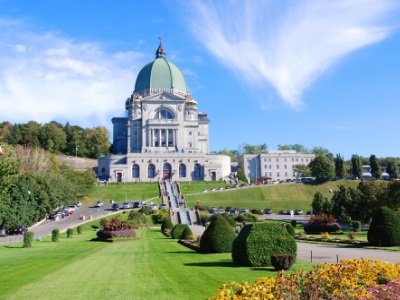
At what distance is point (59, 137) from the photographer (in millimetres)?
130500

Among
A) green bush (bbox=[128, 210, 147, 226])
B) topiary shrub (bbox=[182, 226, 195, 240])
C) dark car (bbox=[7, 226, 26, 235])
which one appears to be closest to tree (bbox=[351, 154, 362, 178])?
green bush (bbox=[128, 210, 147, 226])

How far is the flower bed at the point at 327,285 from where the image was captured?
897 centimetres

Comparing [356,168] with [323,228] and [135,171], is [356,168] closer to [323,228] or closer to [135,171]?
[135,171]

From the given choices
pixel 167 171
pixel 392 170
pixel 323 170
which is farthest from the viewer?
pixel 392 170

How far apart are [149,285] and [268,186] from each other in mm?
85895

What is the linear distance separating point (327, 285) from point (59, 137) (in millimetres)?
127074

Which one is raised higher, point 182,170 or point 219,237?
point 182,170

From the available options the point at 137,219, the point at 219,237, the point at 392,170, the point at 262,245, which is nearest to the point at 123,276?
the point at 262,245

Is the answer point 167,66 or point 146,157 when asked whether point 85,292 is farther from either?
point 167,66

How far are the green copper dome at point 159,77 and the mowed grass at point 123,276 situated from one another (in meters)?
103

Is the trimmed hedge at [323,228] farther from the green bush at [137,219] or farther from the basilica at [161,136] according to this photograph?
the basilica at [161,136]

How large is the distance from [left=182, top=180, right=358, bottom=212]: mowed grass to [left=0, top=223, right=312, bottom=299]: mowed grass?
5690 cm

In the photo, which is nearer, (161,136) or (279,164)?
(161,136)

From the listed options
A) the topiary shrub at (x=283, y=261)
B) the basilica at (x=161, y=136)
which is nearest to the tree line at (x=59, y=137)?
the basilica at (x=161, y=136)
